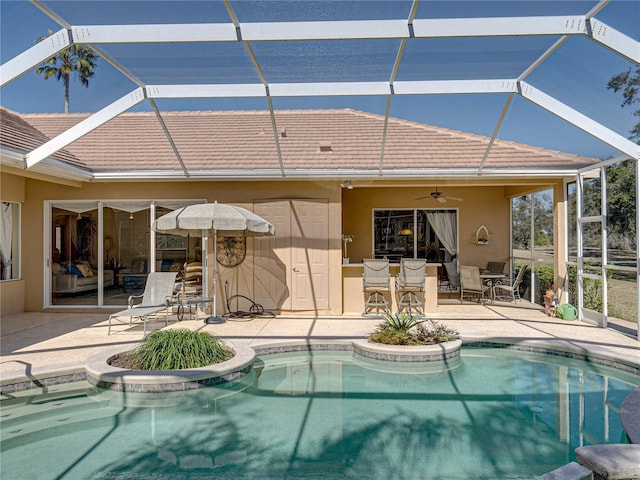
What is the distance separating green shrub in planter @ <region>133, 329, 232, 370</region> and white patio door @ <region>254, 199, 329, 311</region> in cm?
340

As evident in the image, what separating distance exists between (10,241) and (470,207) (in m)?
11.2

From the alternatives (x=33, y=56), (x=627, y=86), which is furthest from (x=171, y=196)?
(x=627, y=86)

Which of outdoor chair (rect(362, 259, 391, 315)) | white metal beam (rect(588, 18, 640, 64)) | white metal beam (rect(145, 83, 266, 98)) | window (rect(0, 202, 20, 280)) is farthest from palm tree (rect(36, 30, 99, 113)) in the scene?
white metal beam (rect(588, 18, 640, 64))

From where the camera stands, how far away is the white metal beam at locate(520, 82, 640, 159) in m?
6.64

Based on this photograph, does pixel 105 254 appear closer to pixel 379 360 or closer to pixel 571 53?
pixel 379 360

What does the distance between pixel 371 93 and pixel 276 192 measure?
135 inches

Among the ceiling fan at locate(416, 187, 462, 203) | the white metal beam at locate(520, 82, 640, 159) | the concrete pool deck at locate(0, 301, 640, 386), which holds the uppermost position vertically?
the white metal beam at locate(520, 82, 640, 159)

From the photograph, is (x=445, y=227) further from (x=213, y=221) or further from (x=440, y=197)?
(x=213, y=221)

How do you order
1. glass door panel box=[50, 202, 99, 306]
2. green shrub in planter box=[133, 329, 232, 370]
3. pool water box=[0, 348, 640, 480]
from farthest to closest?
1. glass door panel box=[50, 202, 99, 306]
2. green shrub in planter box=[133, 329, 232, 370]
3. pool water box=[0, 348, 640, 480]

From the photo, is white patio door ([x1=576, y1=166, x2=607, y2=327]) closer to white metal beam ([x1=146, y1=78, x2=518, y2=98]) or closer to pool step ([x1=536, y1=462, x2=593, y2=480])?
white metal beam ([x1=146, y1=78, x2=518, y2=98])

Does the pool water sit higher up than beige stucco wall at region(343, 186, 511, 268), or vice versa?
beige stucco wall at region(343, 186, 511, 268)

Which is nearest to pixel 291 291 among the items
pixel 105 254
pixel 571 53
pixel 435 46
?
pixel 105 254

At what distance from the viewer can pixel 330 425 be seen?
4504mm

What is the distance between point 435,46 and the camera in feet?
18.2
